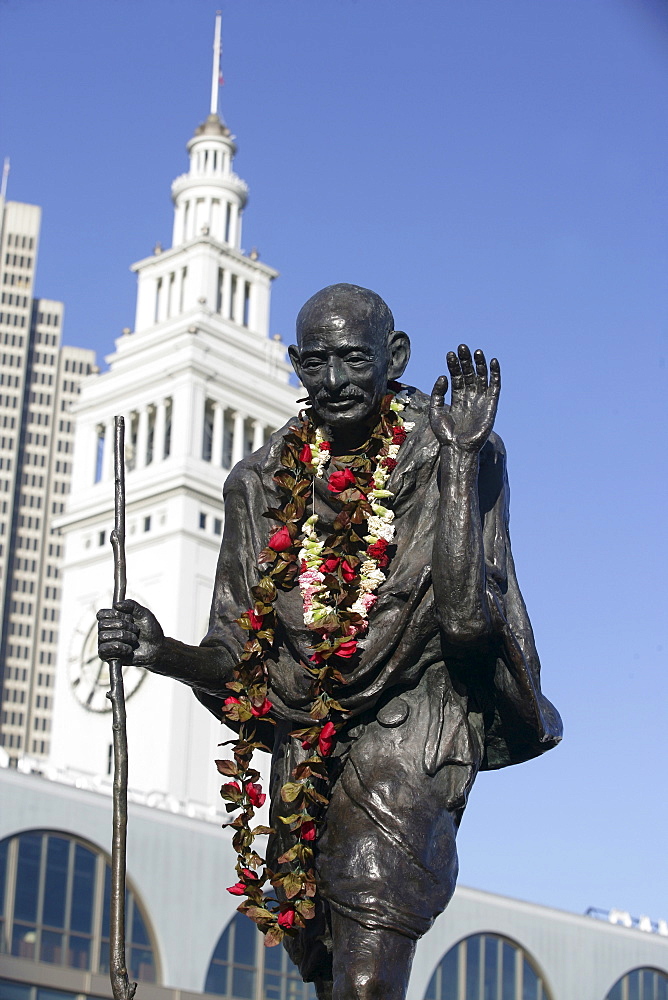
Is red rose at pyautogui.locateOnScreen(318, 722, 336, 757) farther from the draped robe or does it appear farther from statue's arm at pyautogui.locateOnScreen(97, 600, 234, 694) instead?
statue's arm at pyautogui.locateOnScreen(97, 600, 234, 694)

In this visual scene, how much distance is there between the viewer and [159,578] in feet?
291

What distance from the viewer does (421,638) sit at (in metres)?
5.50

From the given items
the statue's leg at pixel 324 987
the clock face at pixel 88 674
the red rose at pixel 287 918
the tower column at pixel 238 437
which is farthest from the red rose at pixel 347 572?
the clock face at pixel 88 674

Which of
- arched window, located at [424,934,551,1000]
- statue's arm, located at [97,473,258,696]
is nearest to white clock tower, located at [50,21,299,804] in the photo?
arched window, located at [424,934,551,1000]

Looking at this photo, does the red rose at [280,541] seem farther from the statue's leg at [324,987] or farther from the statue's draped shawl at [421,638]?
the statue's leg at [324,987]

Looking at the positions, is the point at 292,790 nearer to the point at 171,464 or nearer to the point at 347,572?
the point at 347,572

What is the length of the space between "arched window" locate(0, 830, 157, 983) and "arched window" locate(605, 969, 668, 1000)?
20742 millimetres

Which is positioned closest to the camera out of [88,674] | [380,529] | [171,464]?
[380,529]

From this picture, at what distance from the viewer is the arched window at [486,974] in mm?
59906

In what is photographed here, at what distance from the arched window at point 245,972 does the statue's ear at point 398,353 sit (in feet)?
167

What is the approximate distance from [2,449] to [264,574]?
15090 cm

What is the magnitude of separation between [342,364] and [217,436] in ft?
278

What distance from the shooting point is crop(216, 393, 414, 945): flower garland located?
5465 millimetres

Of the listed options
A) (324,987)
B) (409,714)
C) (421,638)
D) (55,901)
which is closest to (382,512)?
(421,638)
